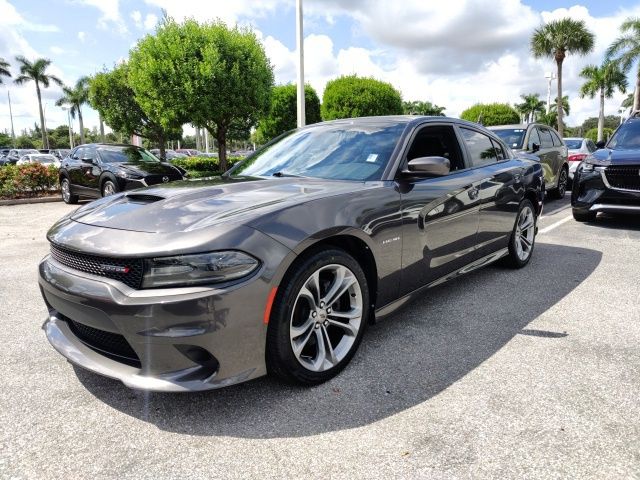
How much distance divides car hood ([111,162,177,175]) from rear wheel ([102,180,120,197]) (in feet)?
1.34

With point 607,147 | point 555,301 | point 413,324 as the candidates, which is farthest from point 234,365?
point 607,147

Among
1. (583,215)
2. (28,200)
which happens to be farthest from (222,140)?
(583,215)

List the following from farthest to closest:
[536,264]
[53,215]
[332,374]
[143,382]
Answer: [53,215] < [536,264] < [332,374] < [143,382]

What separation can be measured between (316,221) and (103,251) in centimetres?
106

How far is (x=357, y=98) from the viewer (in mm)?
23562

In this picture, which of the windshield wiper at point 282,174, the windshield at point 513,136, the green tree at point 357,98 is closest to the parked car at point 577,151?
the windshield at point 513,136

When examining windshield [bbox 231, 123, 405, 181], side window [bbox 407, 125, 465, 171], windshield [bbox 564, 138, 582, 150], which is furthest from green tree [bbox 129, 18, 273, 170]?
side window [bbox 407, 125, 465, 171]

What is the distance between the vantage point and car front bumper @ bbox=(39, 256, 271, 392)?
2.08 metres

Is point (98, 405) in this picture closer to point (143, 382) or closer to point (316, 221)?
point (143, 382)

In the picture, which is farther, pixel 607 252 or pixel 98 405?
pixel 607 252

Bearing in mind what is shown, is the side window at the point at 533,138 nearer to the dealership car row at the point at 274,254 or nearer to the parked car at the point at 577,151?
the parked car at the point at 577,151

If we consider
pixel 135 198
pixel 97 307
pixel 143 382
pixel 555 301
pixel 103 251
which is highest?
pixel 135 198

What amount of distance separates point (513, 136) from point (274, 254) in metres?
7.82

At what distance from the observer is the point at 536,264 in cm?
527
